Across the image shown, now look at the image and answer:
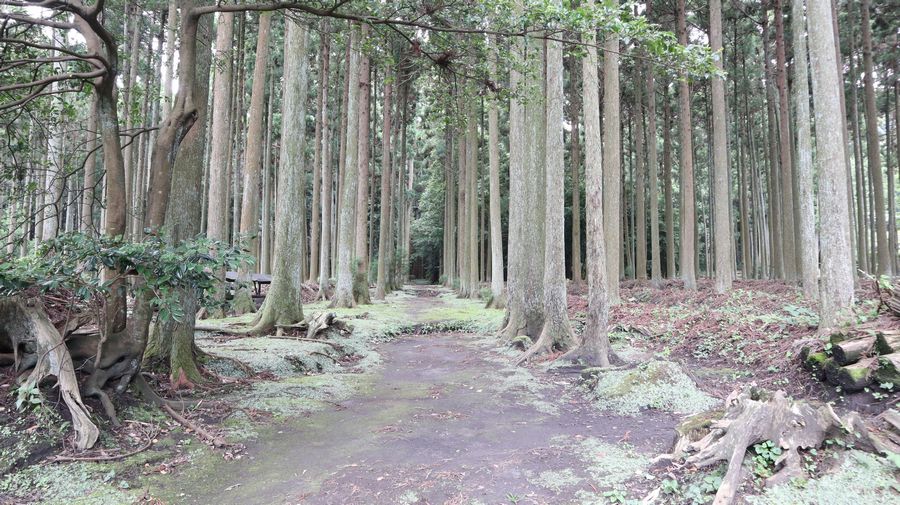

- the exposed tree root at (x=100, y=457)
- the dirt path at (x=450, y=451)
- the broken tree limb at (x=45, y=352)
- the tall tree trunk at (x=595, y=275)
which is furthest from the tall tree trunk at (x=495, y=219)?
the broken tree limb at (x=45, y=352)

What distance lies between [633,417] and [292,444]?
363 centimetres

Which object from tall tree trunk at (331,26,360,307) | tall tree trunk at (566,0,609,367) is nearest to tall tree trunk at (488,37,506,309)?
tall tree trunk at (331,26,360,307)

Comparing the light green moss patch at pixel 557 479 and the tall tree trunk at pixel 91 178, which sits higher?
the tall tree trunk at pixel 91 178

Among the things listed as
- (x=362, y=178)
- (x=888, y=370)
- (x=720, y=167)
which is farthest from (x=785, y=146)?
(x=362, y=178)

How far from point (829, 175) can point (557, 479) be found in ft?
21.6

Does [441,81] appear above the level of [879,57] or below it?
below

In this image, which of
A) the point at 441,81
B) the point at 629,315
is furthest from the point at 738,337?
the point at 441,81

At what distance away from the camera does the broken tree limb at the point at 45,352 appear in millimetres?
3854

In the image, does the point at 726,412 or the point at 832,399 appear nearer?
the point at 726,412

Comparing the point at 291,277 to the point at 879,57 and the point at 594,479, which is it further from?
the point at 879,57

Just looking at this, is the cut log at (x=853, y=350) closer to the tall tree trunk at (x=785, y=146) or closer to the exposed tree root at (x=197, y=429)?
the exposed tree root at (x=197, y=429)

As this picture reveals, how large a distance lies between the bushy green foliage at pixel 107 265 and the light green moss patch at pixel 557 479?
2.91 meters

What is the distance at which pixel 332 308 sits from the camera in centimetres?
1605

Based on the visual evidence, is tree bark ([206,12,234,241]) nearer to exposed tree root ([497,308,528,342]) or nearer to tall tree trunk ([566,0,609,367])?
exposed tree root ([497,308,528,342])
